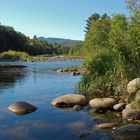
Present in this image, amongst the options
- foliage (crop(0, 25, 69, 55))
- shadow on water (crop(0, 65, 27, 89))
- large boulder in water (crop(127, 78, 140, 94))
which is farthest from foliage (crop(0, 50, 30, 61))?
large boulder in water (crop(127, 78, 140, 94))

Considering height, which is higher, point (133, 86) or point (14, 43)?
point (14, 43)

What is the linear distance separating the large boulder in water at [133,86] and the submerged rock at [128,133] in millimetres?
7467

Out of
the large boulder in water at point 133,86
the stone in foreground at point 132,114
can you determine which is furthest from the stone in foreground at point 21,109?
the large boulder in water at point 133,86

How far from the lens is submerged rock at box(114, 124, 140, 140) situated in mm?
14305

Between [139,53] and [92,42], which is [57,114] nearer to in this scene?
[139,53]

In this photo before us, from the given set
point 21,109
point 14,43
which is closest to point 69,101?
point 21,109

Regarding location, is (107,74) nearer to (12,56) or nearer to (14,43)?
(12,56)

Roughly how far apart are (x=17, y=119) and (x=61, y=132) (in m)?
3.35

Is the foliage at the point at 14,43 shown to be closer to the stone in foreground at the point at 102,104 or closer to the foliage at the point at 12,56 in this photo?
the foliage at the point at 12,56

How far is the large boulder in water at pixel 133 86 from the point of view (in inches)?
879

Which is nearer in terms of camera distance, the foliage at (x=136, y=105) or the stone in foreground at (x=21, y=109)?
the foliage at (x=136, y=105)

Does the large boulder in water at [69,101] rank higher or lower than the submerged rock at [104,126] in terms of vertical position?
higher

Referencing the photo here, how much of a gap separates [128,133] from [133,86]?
8.42 m

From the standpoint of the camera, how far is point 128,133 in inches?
573
